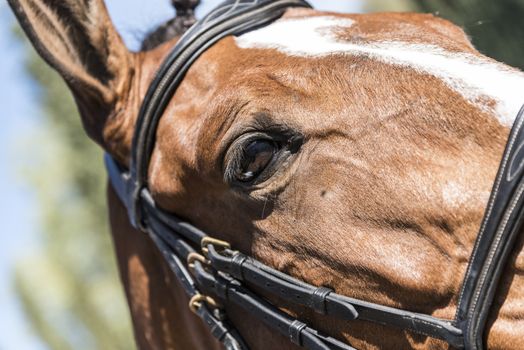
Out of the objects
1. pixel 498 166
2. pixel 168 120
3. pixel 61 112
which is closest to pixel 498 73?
pixel 498 166

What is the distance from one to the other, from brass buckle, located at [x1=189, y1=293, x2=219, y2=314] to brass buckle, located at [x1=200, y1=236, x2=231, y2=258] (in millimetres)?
171

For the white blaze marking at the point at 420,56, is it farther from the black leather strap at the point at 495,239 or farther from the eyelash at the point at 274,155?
the eyelash at the point at 274,155

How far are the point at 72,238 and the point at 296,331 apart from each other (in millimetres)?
14729

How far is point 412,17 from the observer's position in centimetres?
298

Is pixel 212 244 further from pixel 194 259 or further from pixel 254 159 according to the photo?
pixel 254 159

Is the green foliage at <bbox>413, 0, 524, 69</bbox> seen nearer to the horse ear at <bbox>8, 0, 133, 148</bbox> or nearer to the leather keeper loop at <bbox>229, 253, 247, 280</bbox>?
the horse ear at <bbox>8, 0, 133, 148</bbox>

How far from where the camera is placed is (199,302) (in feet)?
9.50

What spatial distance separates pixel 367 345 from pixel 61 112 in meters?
14.3

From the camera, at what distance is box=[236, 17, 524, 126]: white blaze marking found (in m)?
2.14

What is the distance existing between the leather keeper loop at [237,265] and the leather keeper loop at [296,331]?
0.84 ft

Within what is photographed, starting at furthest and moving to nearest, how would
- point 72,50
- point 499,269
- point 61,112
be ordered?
point 61,112
point 72,50
point 499,269

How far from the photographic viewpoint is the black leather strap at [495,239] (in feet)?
6.56

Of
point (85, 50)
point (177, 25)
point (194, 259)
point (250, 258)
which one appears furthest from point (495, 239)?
point (177, 25)

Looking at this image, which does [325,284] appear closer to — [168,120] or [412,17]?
→ [168,120]
